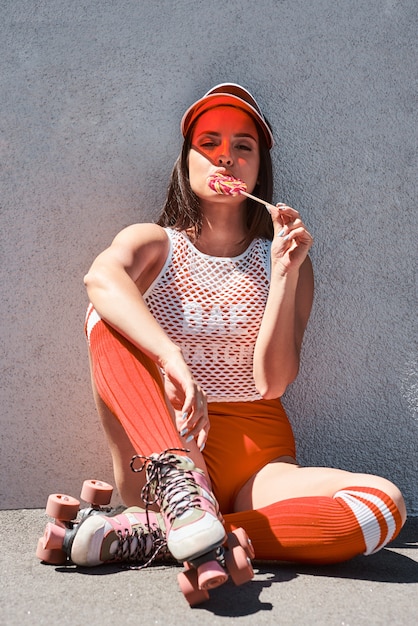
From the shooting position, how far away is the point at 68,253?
7.08 ft

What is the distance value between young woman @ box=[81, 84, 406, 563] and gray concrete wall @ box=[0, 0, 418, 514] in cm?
22

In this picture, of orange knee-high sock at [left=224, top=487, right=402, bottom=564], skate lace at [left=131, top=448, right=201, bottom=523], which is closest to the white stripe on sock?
orange knee-high sock at [left=224, top=487, right=402, bottom=564]

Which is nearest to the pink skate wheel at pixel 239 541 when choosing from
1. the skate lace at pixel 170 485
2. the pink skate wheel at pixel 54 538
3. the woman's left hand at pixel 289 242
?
the skate lace at pixel 170 485

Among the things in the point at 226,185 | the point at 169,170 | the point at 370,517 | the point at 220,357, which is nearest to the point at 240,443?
the point at 220,357

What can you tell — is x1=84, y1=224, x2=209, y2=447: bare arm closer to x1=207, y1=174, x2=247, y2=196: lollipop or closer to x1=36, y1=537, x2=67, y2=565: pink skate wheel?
x1=207, y1=174, x2=247, y2=196: lollipop

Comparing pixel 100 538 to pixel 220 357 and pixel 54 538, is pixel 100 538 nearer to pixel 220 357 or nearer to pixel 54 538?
pixel 54 538

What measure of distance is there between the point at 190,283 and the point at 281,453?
50 cm

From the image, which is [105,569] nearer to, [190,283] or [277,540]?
[277,540]

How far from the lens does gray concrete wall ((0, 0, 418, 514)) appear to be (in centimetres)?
214

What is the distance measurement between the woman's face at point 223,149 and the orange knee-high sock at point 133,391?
0.51 metres

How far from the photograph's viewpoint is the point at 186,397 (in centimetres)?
145

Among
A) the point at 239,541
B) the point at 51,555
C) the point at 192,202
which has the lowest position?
the point at 51,555

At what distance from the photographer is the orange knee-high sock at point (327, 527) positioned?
1.52 meters

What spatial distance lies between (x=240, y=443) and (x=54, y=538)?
20.8 inches
